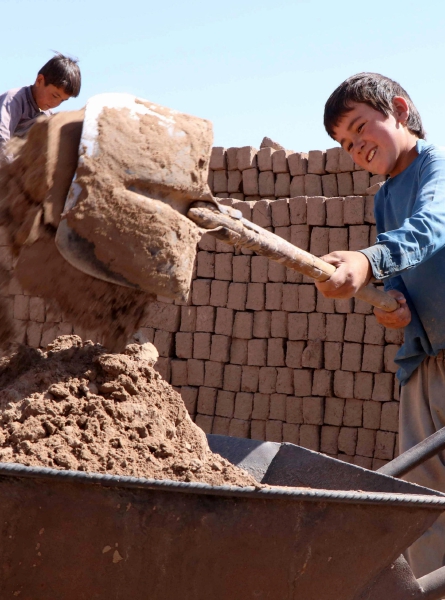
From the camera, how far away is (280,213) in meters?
5.84

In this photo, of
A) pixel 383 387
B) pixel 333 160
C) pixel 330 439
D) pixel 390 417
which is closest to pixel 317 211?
pixel 333 160

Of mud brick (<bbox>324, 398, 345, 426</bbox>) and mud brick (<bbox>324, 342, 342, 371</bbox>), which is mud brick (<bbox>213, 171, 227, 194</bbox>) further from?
mud brick (<bbox>324, 398, 345, 426</bbox>)

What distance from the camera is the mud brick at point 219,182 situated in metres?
6.48

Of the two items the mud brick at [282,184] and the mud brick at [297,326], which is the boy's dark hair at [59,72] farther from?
the mud brick at [297,326]

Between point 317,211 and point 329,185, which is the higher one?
point 329,185

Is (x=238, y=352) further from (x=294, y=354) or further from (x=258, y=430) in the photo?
(x=258, y=430)

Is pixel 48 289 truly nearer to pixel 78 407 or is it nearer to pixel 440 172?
pixel 78 407

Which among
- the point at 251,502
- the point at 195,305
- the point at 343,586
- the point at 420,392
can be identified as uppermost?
the point at 195,305

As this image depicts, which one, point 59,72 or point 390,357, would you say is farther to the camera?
point 390,357

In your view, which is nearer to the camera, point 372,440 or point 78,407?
point 78,407

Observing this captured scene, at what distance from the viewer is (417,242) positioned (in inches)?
91.4

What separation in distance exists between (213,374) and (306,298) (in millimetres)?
1113

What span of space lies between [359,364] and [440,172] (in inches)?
120

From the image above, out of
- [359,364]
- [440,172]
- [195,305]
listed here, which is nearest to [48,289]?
[440,172]
